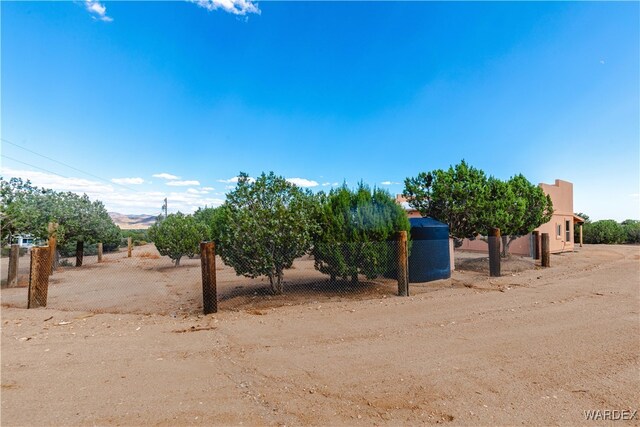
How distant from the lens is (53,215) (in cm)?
1519

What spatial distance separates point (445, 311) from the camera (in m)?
6.45

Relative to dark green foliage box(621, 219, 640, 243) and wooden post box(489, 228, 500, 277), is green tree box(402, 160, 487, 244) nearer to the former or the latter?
wooden post box(489, 228, 500, 277)

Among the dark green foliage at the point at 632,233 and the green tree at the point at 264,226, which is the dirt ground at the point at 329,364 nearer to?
the green tree at the point at 264,226

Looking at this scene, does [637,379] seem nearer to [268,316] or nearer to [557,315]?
[557,315]

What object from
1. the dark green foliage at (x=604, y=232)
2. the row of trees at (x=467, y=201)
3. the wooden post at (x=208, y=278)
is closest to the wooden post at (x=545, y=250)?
the row of trees at (x=467, y=201)

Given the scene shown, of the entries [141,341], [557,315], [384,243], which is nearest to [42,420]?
[141,341]

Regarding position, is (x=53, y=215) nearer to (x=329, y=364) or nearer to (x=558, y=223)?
(x=329, y=364)

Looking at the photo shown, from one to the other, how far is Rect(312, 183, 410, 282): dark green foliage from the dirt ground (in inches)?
44.6

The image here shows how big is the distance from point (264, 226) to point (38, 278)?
5.40 metres

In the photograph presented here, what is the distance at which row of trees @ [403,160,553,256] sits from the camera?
12.9m

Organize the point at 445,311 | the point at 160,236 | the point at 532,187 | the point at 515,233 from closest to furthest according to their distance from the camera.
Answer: the point at 445,311, the point at 515,233, the point at 532,187, the point at 160,236

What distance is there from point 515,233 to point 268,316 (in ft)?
42.9

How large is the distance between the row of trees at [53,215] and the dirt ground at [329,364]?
210 inches

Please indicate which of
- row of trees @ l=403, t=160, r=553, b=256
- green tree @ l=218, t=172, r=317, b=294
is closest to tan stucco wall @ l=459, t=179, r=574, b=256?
row of trees @ l=403, t=160, r=553, b=256
